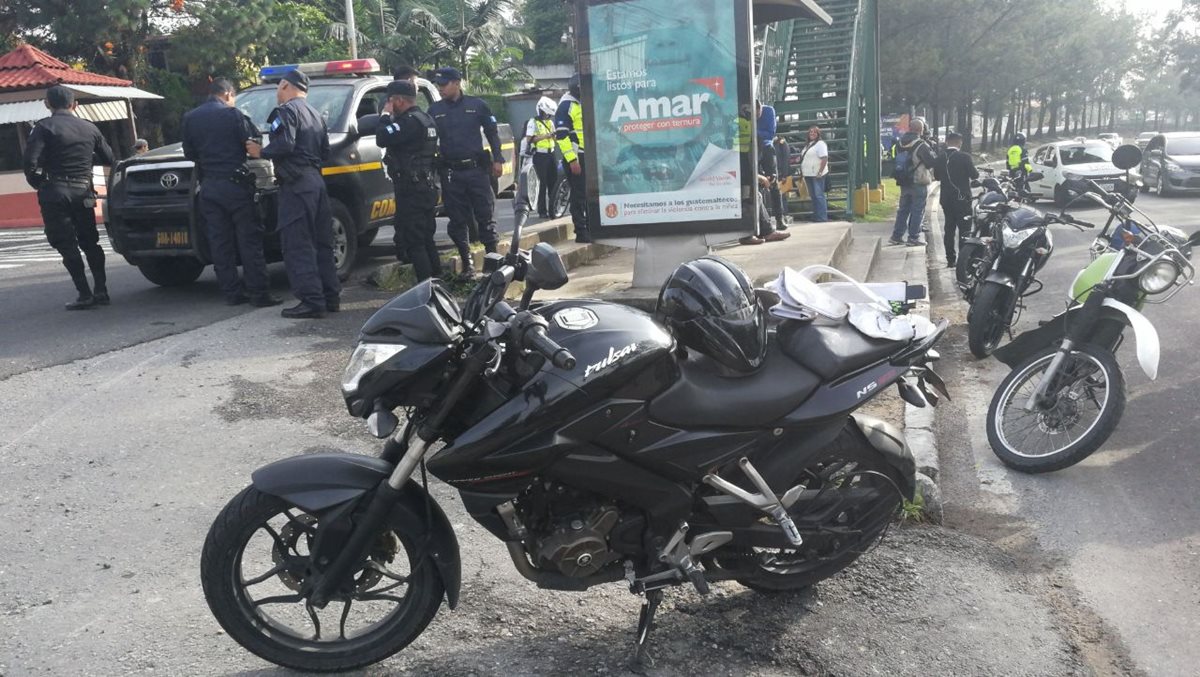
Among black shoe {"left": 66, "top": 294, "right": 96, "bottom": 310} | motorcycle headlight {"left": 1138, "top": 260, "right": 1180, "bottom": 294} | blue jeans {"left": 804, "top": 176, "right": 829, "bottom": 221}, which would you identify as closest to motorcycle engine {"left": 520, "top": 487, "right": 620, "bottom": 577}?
motorcycle headlight {"left": 1138, "top": 260, "right": 1180, "bottom": 294}

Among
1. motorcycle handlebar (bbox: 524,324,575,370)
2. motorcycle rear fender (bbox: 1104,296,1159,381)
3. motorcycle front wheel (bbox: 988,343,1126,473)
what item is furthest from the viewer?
motorcycle front wheel (bbox: 988,343,1126,473)

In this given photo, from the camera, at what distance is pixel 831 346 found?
3383 mm

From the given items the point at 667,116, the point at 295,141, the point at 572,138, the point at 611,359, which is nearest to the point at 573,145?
the point at 572,138

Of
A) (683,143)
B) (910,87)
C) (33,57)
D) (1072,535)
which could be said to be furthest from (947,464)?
(910,87)

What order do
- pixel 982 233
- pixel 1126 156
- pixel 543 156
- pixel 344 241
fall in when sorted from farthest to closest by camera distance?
1. pixel 543 156
2. pixel 344 241
3. pixel 982 233
4. pixel 1126 156

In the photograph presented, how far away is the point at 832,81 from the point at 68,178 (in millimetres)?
15418

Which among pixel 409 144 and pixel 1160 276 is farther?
pixel 409 144

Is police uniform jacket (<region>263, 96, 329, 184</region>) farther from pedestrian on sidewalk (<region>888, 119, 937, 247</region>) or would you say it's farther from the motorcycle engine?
pedestrian on sidewalk (<region>888, 119, 937, 247</region>)

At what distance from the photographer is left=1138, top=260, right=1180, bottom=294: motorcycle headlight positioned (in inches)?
217

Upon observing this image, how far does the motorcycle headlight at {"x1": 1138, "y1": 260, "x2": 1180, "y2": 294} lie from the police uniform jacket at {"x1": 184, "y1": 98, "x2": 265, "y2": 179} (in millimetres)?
6775

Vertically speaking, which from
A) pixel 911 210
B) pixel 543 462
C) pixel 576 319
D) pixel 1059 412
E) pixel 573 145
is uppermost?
pixel 573 145

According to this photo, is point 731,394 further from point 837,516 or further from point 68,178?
point 68,178

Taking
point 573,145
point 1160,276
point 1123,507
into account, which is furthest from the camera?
point 573,145

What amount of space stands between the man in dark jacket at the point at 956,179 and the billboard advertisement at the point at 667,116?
18.3 ft
